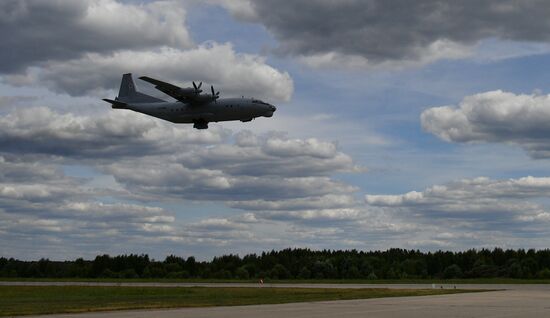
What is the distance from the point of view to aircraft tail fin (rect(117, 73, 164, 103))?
6775 cm

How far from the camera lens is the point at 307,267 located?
116625 mm

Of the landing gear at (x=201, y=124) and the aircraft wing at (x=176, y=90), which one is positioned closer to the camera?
the aircraft wing at (x=176, y=90)

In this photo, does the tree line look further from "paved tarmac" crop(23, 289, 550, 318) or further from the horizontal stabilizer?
"paved tarmac" crop(23, 289, 550, 318)

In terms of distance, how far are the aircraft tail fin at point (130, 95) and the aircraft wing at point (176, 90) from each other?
492cm

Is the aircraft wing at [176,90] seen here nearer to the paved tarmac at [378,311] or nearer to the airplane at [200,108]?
the airplane at [200,108]

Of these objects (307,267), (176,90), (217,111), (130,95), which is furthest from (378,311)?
(307,267)

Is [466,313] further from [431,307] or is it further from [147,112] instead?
[147,112]

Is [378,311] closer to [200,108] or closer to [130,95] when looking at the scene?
[200,108]

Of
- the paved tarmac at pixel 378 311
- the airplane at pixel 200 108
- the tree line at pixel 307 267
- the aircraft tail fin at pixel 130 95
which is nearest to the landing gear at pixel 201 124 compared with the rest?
the airplane at pixel 200 108

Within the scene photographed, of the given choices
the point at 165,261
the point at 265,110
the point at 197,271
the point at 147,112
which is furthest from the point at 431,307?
the point at 165,261

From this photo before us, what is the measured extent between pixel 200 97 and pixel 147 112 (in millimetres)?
5816

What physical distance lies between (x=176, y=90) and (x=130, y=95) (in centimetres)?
897

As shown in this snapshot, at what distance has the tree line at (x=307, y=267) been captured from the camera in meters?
110

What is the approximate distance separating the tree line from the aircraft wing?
4938cm
